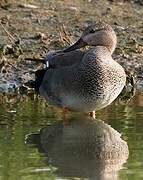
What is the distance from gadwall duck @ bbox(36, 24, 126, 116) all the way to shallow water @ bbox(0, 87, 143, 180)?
0.68 feet

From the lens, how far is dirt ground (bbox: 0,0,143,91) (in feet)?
43.2

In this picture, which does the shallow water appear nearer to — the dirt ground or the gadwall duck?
the gadwall duck

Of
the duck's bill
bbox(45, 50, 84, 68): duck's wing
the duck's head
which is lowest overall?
bbox(45, 50, 84, 68): duck's wing

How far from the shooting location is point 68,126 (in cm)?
984

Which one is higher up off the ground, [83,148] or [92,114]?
[92,114]

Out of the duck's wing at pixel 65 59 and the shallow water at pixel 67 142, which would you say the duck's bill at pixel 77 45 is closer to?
the duck's wing at pixel 65 59

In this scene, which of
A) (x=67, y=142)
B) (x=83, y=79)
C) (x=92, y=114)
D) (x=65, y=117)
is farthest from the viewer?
(x=92, y=114)

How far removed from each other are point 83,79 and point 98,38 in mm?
917

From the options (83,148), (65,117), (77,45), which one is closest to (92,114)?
(65,117)

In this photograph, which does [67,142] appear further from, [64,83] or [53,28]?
[53,28]

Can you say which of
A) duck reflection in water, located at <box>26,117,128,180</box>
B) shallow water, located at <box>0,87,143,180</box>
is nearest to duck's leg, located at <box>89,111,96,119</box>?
shallow water, located at <box>0,87,143,180</box>

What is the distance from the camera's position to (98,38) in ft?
36.1

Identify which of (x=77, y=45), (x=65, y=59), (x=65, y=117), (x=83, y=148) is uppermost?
(x=77, y=45)

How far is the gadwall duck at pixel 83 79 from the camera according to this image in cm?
1019
